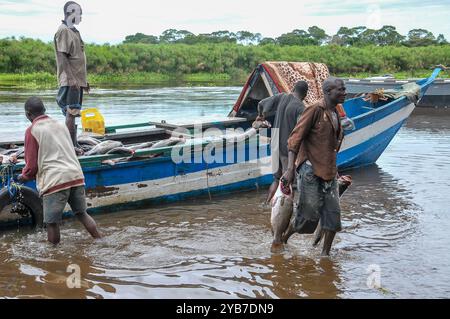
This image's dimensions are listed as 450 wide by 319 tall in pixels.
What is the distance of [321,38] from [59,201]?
63398 mm

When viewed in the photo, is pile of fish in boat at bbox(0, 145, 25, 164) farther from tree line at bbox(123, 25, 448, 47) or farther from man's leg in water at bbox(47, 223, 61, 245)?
tree line at bbox(123, 25, 448, 47)

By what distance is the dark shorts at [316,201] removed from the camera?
5305mm

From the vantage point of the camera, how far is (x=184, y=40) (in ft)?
209

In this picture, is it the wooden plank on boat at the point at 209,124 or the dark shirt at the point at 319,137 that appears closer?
the dark shirt at the point at 319,137

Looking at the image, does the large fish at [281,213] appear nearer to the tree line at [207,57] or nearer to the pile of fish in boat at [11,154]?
the pile of fish in boat at [11,154]

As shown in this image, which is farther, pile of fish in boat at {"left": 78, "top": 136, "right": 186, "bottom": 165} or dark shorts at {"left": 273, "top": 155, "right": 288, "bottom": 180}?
pile of fish in boat at {"left": 78, "top": 136, "right": 186, "bottom": 165}

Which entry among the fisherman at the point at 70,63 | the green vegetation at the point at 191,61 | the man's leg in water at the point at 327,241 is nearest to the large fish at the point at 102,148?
the fisherman at the point at 70,63

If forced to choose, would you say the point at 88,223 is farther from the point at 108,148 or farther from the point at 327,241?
the point at 327,241

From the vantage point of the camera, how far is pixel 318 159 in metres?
5.26

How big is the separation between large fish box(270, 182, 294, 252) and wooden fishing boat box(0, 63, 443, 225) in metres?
2.47

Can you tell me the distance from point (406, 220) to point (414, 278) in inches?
84.4

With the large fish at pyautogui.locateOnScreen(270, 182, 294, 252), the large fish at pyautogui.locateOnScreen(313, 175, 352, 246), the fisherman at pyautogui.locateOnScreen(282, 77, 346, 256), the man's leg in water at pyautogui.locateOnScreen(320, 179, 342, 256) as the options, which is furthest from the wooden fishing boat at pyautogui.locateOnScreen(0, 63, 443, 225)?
the man's leg in water at pyautogui.locateOnScreen(320, 179, 342, 256)

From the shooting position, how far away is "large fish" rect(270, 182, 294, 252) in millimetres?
5746
